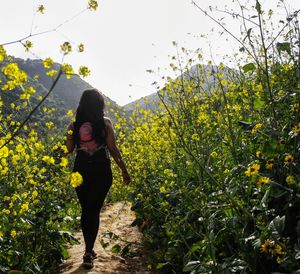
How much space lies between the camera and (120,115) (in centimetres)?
747

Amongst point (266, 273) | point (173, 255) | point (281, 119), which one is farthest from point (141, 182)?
point (266, 273)

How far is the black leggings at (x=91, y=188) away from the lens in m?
3.96

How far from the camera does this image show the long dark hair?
406 cm

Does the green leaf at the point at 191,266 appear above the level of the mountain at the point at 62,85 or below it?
below

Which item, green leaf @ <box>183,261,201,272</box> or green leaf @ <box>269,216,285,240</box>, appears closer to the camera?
green leaf @ <box>269,216,285,240</box>

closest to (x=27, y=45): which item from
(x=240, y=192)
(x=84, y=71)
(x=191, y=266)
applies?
(x=84, y=71)

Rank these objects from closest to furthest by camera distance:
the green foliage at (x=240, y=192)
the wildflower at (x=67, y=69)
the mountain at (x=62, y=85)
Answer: the wildflower at (x=67, y=69) → the green foliage at (x=240, y=192) → the mountain at (x=62, y=85)

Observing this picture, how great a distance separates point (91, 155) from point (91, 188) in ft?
1.01

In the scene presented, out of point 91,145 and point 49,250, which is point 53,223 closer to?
point 49,250

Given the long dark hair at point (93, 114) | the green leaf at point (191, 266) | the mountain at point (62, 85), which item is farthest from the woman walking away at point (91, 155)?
the mountain at point (62, 85)

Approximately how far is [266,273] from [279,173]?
1.85 feet

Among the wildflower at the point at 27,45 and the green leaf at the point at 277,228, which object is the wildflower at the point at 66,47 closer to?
the wildflower at the point at 27,45

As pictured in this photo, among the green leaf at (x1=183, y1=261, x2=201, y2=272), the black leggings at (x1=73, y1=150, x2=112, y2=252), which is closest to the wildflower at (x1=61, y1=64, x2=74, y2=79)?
the green leaf at (x1=183, y1=261, x2=201, y2=272)

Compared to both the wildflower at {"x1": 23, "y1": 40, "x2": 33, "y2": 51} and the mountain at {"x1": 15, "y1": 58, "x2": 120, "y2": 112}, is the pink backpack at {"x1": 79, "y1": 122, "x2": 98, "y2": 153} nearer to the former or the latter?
the wildflower at {"x1": 23, "y1": 40, "x2": 33, "y2": 51}
